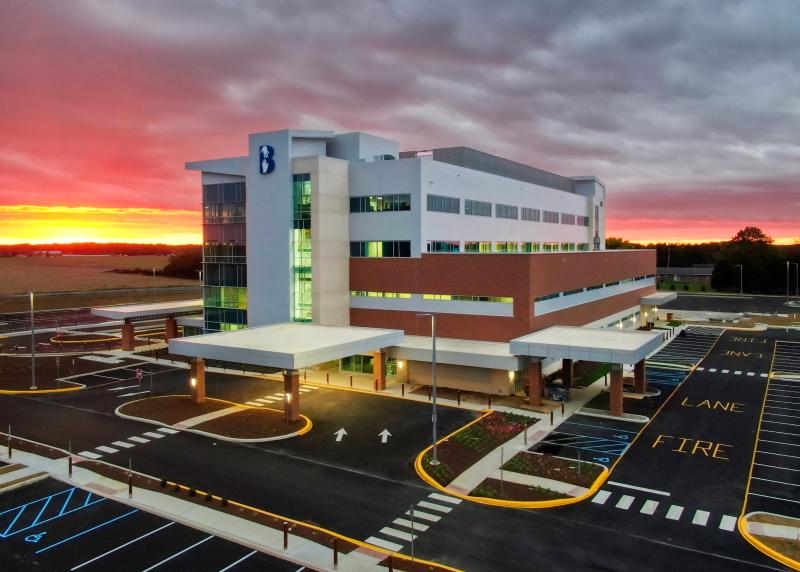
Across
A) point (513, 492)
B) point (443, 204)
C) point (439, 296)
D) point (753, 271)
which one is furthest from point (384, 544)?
point (753, 271)

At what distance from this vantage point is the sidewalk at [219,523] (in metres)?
23.1

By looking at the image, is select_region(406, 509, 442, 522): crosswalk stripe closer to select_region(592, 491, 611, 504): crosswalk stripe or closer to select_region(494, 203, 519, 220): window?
select_region(592, 491, 611, 504): crosswalk stripe

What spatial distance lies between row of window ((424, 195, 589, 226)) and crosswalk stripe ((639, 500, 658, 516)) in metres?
37.7

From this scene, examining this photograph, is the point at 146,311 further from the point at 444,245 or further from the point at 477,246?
the point at 477,246

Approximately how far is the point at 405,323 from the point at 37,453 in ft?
113

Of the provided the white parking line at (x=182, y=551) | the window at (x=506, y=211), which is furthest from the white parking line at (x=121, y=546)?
the window at (x=506, y=211)

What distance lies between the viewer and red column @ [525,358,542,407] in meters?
46.1

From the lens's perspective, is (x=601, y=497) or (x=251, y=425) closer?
(x=601, y=497)

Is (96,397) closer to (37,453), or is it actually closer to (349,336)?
(37,453)

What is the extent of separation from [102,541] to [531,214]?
224ft

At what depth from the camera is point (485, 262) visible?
183ft

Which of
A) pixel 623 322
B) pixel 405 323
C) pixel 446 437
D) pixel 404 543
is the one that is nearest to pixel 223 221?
pixel 405 323

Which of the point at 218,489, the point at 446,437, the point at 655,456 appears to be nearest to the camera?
the point at 218,489

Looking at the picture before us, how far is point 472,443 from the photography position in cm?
3703
